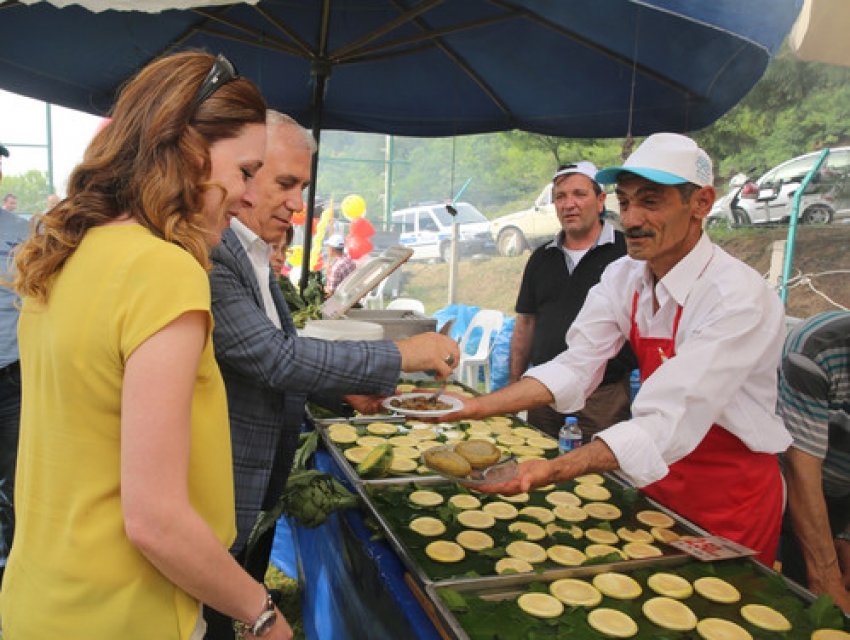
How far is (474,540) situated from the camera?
5.46ft

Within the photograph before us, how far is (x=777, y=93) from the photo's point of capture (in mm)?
11938

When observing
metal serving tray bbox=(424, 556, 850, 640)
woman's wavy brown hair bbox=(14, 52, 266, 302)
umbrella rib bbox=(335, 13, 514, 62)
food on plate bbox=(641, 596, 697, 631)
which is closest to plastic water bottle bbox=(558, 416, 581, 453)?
metal serving tray bbox=(424, 556, 850, 640)

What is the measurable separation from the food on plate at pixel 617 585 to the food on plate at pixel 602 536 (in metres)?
0.17

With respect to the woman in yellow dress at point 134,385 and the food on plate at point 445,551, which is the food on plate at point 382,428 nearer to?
the food on plate at point 445,551

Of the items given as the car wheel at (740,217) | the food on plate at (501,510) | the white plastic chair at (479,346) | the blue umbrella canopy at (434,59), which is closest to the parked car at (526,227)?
the car wheel at (740,217)

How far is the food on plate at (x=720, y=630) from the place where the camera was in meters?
1.28

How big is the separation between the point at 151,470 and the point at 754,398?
165 cm

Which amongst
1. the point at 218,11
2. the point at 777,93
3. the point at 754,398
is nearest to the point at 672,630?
the point at 754,398

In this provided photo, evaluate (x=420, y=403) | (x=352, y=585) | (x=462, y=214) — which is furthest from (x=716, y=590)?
(x=462, y=214)

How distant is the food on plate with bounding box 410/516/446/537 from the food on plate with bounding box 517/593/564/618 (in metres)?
0.35

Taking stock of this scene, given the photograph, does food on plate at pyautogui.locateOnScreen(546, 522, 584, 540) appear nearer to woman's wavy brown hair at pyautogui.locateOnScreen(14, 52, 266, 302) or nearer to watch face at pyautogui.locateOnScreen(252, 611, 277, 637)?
watch face at pyautogui.locateOnScreen(252, 611, 277, 637)

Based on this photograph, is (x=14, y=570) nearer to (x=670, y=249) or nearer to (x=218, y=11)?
(x=670, y=249)

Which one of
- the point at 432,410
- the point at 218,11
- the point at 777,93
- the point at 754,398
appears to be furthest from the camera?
the point at 777,93

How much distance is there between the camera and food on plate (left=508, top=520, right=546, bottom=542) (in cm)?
170
